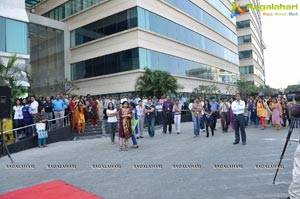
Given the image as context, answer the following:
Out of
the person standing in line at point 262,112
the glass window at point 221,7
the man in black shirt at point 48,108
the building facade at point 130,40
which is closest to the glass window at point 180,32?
the building facade at point 130,40

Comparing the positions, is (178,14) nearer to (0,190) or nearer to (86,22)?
(86,22)

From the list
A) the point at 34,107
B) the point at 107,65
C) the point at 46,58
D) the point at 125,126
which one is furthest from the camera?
the point at 46,58

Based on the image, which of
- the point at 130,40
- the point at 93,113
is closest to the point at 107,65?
the point at 130,40

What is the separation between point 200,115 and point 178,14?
21556mm

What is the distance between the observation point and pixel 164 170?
282 inches

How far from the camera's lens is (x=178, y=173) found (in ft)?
22.2

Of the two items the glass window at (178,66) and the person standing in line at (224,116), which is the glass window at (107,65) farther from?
the person standing in line at (224,116)

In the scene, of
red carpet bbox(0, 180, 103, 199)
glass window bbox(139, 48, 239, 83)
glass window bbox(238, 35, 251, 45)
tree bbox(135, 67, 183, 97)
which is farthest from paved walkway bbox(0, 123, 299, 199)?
glass window bbox(238, 35, 251, 45)

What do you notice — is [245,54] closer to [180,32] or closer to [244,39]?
[244,39]

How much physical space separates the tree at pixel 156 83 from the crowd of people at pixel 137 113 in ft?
15.9

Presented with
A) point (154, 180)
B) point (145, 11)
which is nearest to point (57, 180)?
point (154, 180)

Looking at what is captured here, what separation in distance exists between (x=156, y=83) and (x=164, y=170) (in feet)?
Answer: 55.8

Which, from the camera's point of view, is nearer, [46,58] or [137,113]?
[137,113]

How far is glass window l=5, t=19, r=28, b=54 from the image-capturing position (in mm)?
21625
